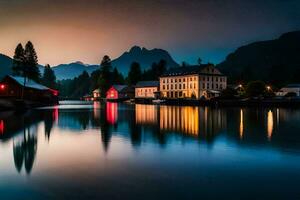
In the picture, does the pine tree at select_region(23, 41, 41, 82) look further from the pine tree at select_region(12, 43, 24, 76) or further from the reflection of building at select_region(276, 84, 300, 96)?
the reflection of building at select_region(276, 84, 300, 96)

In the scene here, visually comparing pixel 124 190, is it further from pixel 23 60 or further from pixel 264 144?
pixel 23 60

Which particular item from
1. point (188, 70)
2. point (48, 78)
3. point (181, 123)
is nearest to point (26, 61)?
point (188, 70)

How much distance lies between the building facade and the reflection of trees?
8384 cm

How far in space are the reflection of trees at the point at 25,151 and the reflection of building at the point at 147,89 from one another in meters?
98.3

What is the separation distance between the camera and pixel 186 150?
53.7 feet

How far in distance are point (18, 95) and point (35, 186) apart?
7138 cm

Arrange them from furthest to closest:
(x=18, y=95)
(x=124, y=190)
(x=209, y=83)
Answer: (x=209, y=83)
(x=18, y=95)
(x=124, y=190)

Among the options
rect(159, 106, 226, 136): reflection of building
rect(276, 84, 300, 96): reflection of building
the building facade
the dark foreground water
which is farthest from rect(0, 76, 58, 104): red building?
rect(276, 84, 300, 96): reflection of building

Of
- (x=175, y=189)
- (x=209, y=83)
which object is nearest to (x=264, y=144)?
(x=175, y=189)

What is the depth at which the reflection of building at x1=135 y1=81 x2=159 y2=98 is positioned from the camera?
123m

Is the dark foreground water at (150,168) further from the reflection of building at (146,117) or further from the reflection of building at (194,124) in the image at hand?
the reflection of building at (146,117)

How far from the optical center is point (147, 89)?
12706 centimetres

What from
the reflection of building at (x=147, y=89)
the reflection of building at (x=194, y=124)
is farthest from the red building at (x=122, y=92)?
the reflection of building at (x=194, y=124)

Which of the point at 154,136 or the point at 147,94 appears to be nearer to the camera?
the point at 154,136
